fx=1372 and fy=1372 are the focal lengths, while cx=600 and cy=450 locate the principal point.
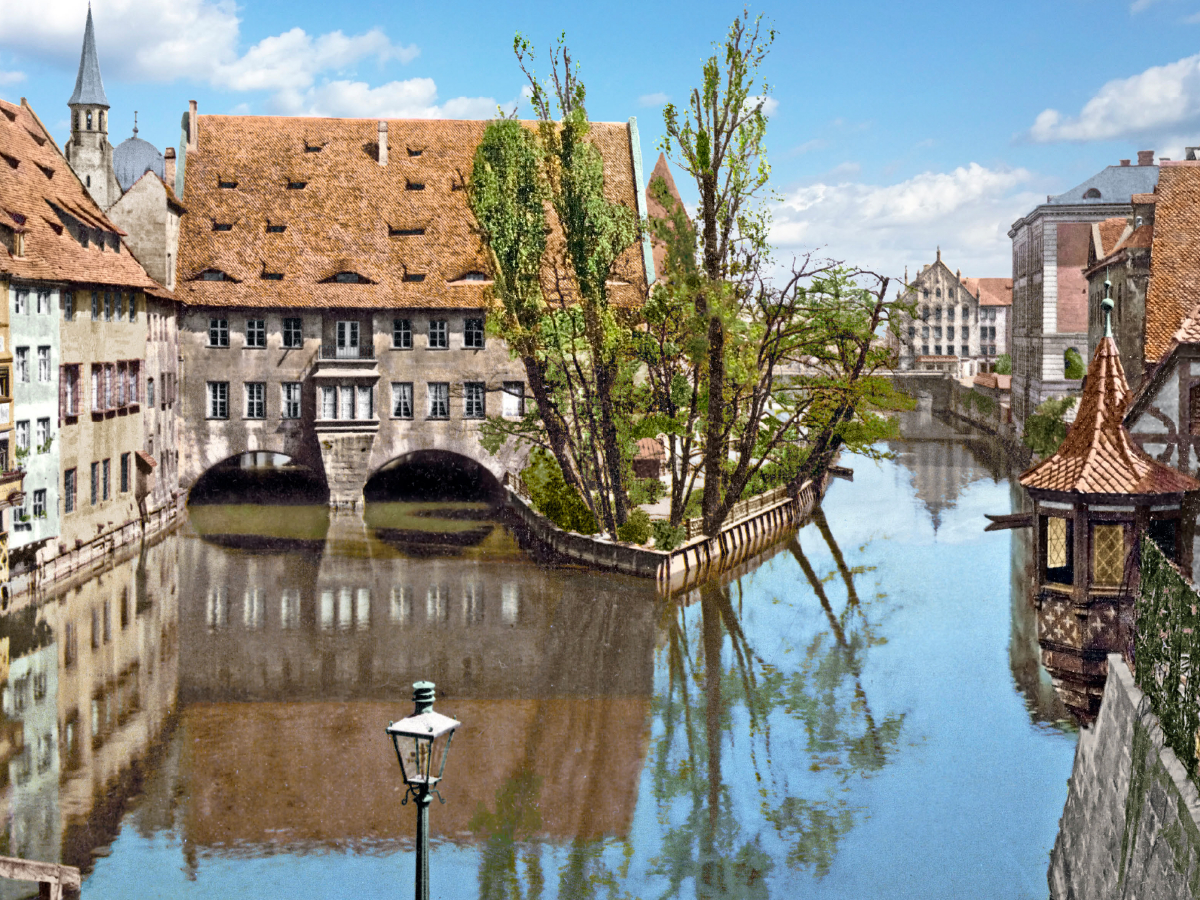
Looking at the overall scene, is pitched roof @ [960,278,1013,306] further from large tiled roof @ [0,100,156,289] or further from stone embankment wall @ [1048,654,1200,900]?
stone embankment wall @ [1048,654,1200,900]

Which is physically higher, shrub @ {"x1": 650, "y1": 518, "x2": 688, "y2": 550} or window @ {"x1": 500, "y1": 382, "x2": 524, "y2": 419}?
window @ {"x1": 500, "y1": 382, "x2": 524, "y2": 419}

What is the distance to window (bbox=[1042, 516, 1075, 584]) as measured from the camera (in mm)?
17891

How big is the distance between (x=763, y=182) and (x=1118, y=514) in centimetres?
2140

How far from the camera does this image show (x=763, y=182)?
37.2 meters

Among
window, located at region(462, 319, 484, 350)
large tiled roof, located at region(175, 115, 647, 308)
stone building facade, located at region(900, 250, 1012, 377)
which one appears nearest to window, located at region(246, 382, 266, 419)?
large tiled roof, located at region(175, 115, 647, 308)

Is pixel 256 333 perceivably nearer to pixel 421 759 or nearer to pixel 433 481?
pixel 433 481

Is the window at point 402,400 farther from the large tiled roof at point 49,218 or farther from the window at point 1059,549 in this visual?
the window at point 1059,549

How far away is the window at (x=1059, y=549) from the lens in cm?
1789

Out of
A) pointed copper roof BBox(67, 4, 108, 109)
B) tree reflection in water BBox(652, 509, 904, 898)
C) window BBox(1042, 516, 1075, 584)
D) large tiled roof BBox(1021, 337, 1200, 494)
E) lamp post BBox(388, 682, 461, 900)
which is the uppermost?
pointed copper roof BBox(67, 4, 108, 109)

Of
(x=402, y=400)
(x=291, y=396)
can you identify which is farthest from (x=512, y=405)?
(x=291, y=396)

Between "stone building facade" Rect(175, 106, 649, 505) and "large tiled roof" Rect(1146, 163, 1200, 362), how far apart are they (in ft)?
76.0

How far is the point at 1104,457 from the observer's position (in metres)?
17.8

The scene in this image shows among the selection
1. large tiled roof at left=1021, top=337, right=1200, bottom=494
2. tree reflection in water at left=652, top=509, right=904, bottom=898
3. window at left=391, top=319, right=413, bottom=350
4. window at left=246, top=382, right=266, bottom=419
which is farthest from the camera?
window at left=391, top=319, right=413, bottom=350

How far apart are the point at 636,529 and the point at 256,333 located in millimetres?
20437
